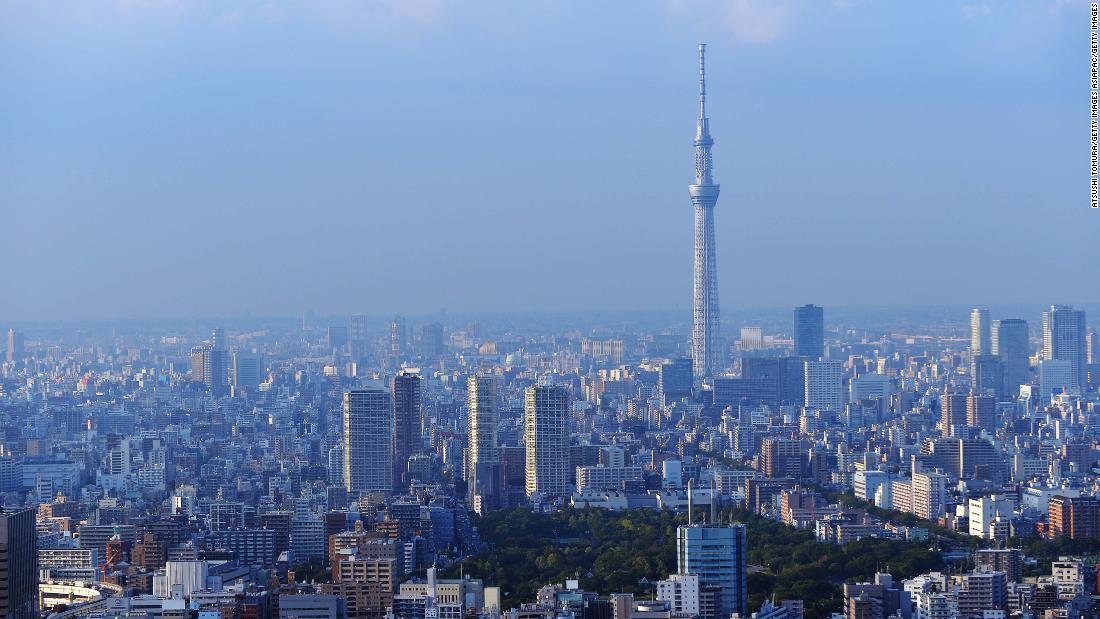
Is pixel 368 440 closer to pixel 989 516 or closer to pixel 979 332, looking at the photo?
pixel 989 516

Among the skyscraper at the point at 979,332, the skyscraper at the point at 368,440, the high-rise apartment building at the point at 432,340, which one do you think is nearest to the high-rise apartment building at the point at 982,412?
the skyscraper at the point at 979,332

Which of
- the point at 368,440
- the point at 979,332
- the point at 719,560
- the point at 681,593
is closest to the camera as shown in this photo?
the point at 681,593

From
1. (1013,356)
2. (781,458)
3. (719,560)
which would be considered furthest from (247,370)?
(719,560)

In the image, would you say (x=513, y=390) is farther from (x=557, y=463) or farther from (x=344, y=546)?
(x=344, y=546)

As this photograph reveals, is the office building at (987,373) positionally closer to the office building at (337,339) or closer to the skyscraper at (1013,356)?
the skyscraper at (1013,356)

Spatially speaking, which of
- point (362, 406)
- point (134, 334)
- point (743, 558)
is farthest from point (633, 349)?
point (743, 558)

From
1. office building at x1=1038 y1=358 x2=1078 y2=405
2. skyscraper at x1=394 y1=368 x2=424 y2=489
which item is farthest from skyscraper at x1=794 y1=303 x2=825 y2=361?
skyscraper at x1=394 y1=368 x2=424 y2=489
